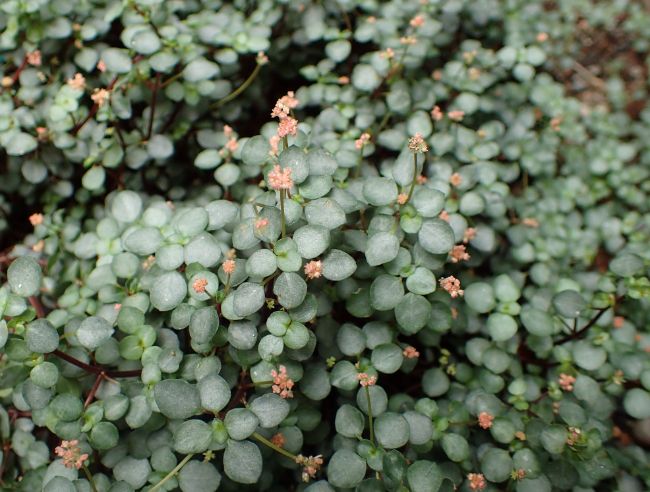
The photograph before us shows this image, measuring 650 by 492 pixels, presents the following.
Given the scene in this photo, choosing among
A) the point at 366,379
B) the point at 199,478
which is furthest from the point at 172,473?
the point at 366,379

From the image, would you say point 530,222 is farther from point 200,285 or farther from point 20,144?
point 20,144

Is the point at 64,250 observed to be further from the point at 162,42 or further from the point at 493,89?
the point at 493,89

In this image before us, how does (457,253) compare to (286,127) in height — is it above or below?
below

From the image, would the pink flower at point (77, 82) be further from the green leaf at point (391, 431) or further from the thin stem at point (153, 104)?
the green leaf at point (391, 431)

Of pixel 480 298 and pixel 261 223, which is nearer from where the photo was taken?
pixel 261 223

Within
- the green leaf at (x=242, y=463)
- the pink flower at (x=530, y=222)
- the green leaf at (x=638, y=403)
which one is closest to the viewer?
the green leaf at (x=242, y=463)

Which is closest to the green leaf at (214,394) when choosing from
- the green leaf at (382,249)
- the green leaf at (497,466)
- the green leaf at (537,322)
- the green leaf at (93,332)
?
the green leaf at (93,332)

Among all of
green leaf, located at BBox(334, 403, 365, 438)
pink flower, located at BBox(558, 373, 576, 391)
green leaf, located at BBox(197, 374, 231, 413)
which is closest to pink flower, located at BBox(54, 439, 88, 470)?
green leaf, located at BBox(197, 374, 231, 413)
